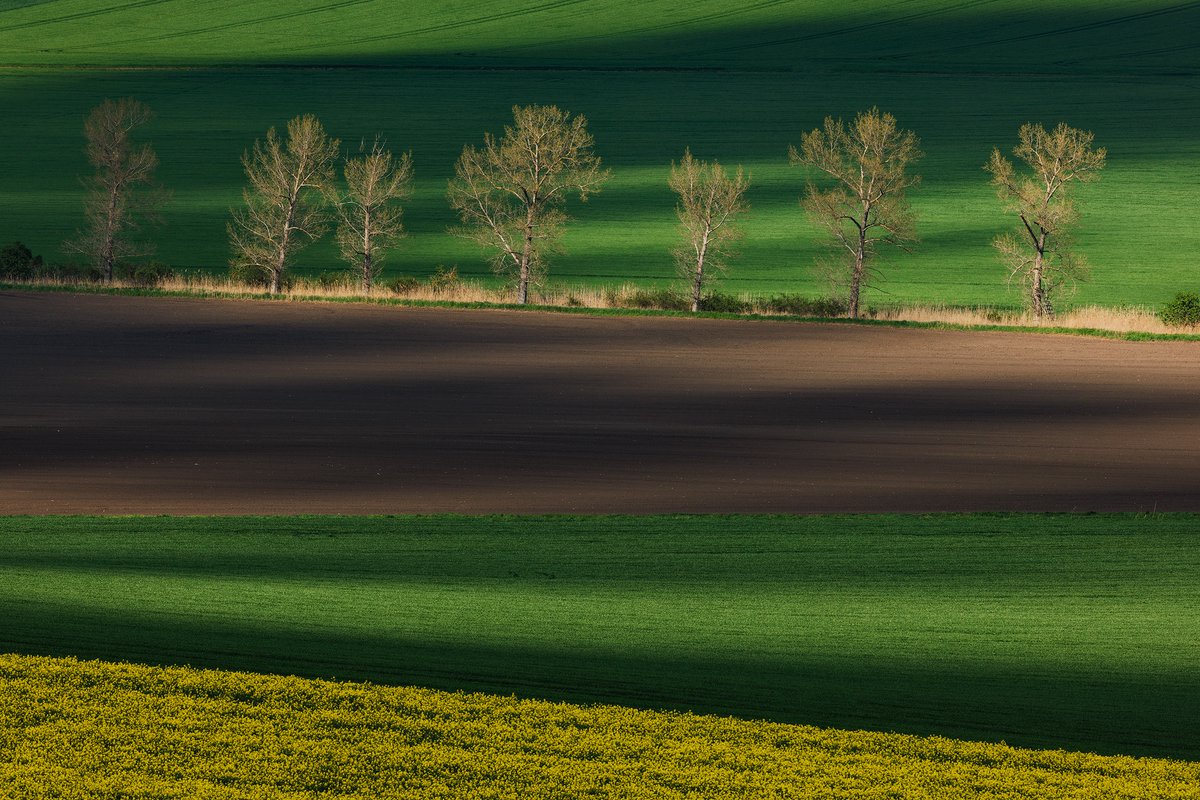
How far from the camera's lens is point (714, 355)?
118 feet

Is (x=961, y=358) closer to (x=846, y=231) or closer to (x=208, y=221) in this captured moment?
(x=846, y=231)

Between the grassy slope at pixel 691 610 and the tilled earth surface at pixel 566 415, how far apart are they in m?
2.32

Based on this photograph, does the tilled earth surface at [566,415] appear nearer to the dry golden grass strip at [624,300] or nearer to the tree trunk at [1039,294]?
the dry golden grass strip at [624,300]

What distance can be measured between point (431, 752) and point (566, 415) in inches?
737

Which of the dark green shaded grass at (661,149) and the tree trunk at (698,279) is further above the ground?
the dark green shaded grass at (661,149)

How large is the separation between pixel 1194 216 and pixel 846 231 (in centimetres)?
1562

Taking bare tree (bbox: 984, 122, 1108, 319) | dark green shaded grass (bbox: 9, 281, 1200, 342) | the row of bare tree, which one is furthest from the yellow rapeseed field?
bare tree (bbox: 984, 122, 1108, 319)

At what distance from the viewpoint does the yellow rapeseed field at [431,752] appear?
8.13 metres

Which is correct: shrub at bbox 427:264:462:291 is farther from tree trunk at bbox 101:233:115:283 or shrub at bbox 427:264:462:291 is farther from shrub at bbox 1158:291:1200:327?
shrub at bbox 1158:291:1200:327

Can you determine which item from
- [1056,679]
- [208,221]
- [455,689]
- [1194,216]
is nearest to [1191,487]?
[1056,679]

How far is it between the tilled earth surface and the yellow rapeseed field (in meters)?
9.44

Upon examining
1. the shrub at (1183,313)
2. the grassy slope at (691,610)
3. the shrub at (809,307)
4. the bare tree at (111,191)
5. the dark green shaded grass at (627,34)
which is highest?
the dark green shaded grass at (627,34)

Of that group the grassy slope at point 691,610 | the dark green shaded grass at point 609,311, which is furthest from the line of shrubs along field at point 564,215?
the grassy slope at point 691,610

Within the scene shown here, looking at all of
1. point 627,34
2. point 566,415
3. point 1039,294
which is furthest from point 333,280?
point 627,34
